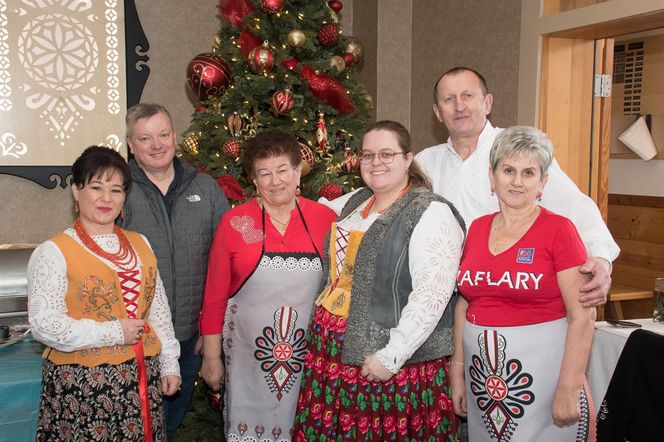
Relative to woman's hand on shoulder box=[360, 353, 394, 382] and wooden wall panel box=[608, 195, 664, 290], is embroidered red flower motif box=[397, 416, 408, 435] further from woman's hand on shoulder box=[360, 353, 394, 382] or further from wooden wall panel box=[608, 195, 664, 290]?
wooden wall panel box=[608, 195, 664, 290]

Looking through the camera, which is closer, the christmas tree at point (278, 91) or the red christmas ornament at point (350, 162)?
the christmas tree at point (278, 91)

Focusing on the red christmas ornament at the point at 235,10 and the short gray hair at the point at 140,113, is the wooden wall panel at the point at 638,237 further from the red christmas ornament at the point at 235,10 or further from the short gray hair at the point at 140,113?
the short gray hair at the point at 140,113

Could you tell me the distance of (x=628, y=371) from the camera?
1854 mm

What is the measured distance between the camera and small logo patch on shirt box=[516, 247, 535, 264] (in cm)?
178

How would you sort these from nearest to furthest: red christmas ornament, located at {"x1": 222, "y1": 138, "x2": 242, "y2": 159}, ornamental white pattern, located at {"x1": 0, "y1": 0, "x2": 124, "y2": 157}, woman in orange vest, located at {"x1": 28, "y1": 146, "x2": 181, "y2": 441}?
1. woman in orange vest, located at {"x1": 28, "y1": 146, "x2": 181, "y2": 441}
2. red christmas ornament, located at {"x1": 222, "y1": 138, "x2": 242, "y2": 159}
3. ornamental white pattern, located at {"x1": 0, "y1": 0, "x2": 124, "y2": 157}

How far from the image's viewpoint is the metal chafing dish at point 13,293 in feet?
8.94

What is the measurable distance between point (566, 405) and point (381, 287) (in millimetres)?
634

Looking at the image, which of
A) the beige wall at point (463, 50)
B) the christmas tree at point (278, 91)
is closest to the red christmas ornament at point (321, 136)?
the christmas tree at point (278, 91)

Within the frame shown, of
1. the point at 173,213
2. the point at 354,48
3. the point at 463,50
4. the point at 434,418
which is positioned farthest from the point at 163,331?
the point at 463,50

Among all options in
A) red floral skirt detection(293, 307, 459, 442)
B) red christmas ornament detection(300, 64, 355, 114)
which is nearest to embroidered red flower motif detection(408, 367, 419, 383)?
red floral skirt detection(293, 307, 459, 442)

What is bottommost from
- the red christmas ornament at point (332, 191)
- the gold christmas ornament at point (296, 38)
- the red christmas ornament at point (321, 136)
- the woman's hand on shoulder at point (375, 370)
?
the woman's hand on shoulder at point (375, 370)

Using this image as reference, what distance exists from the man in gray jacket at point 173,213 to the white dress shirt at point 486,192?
93 cm

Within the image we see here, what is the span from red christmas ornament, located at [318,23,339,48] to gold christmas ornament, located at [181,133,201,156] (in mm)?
879

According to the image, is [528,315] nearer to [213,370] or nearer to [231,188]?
[213,370]
